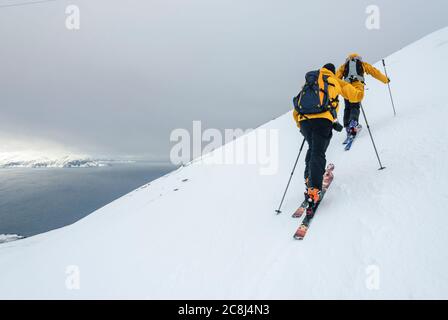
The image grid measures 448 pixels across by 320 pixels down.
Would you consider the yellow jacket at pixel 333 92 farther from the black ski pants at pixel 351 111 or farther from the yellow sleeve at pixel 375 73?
the black ski pants at pixel 351 111

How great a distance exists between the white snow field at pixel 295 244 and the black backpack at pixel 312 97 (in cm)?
197

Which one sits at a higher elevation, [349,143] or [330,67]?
[330,67]

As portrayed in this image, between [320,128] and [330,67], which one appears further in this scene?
[330,67]

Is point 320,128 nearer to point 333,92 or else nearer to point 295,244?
point 333,92

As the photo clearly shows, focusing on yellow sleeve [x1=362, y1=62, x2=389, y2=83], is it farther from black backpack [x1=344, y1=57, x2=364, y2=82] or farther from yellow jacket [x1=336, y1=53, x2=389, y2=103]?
black backpack [x1=344, y1=57, x2=364, y2=82]

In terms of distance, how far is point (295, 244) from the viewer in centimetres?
420

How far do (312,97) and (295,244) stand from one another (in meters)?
3.02

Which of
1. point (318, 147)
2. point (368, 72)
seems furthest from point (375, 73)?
point (318, 147)

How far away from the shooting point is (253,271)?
397 centimetres

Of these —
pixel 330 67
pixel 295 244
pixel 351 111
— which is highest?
pixel 351 111

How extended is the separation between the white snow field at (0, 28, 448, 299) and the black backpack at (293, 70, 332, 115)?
1.97m
